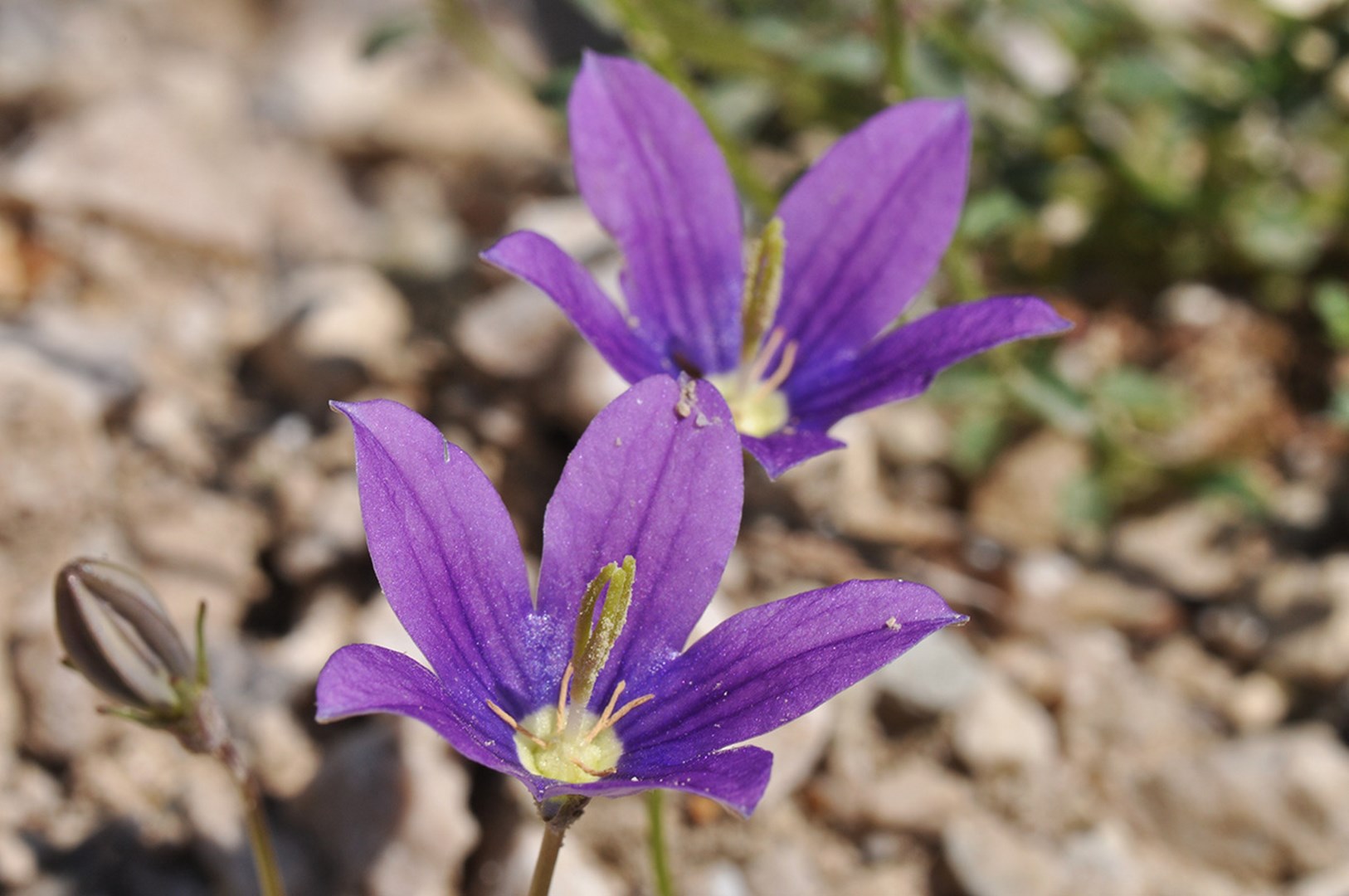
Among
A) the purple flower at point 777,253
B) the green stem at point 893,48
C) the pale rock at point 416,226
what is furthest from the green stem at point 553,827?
the pale rock at point 416,226

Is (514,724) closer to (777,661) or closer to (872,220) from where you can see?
(777,661)

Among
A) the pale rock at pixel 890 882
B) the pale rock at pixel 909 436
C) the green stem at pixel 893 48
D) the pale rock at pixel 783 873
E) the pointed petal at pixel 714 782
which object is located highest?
the green stem at pixel 893 48

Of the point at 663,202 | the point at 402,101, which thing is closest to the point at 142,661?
the point at 663,202

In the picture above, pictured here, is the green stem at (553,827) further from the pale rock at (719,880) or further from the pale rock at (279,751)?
the pale rock at (279,751)

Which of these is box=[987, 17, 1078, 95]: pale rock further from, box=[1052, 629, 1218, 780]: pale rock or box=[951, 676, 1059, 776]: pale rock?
box=[951, 676, 1059, 776]: pale rock

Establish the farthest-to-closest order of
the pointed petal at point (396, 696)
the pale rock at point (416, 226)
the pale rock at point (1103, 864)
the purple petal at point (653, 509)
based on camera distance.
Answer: the pale rock at point (416, 226)
the pale rock at point (1103, 864)
the purple petal at point (653, 509)
the pointed petal at point (396, 696)

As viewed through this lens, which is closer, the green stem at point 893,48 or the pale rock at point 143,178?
the green stem at point 893,48

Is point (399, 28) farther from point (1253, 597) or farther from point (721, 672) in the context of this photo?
point (1253, 597)
